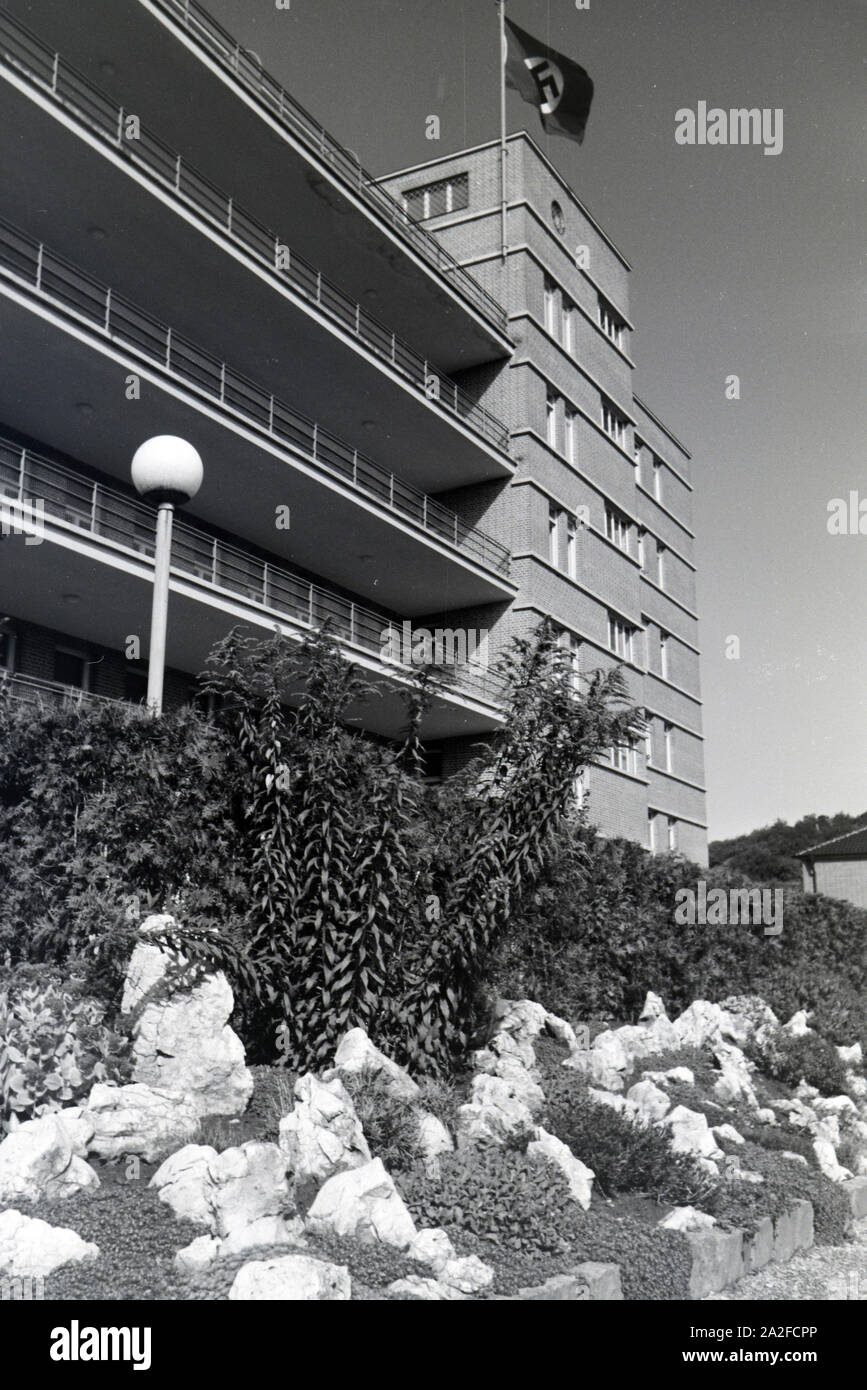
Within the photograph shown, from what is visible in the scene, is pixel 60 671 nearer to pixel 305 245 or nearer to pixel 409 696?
pixel 305 245

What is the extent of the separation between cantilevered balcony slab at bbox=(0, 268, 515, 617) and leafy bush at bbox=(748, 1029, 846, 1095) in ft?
42.8

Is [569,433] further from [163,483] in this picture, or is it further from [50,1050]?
[50,1050]

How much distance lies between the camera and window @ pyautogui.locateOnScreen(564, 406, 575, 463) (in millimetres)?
29750

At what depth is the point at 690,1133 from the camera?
8672mm

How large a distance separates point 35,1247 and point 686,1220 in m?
3.93

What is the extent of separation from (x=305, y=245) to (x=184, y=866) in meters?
17.8

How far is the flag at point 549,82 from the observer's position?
20.3 metres

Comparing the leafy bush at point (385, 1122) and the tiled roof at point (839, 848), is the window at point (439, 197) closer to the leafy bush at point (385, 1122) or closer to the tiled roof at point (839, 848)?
the leafy bush at point (385, 1122)

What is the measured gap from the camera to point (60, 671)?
19.2 metres

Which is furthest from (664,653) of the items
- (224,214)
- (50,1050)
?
(50,1050)

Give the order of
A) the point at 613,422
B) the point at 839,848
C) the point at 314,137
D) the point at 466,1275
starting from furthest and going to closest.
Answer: the point at 839,848, the point at 613,422, the point at 314,137, the point at 466,1275

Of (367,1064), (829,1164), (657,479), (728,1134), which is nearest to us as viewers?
(367,1064)

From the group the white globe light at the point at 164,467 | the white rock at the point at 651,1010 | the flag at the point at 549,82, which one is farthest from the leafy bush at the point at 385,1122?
the flag at the point at 549,82

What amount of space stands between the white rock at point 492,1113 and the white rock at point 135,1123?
74.0 inches
